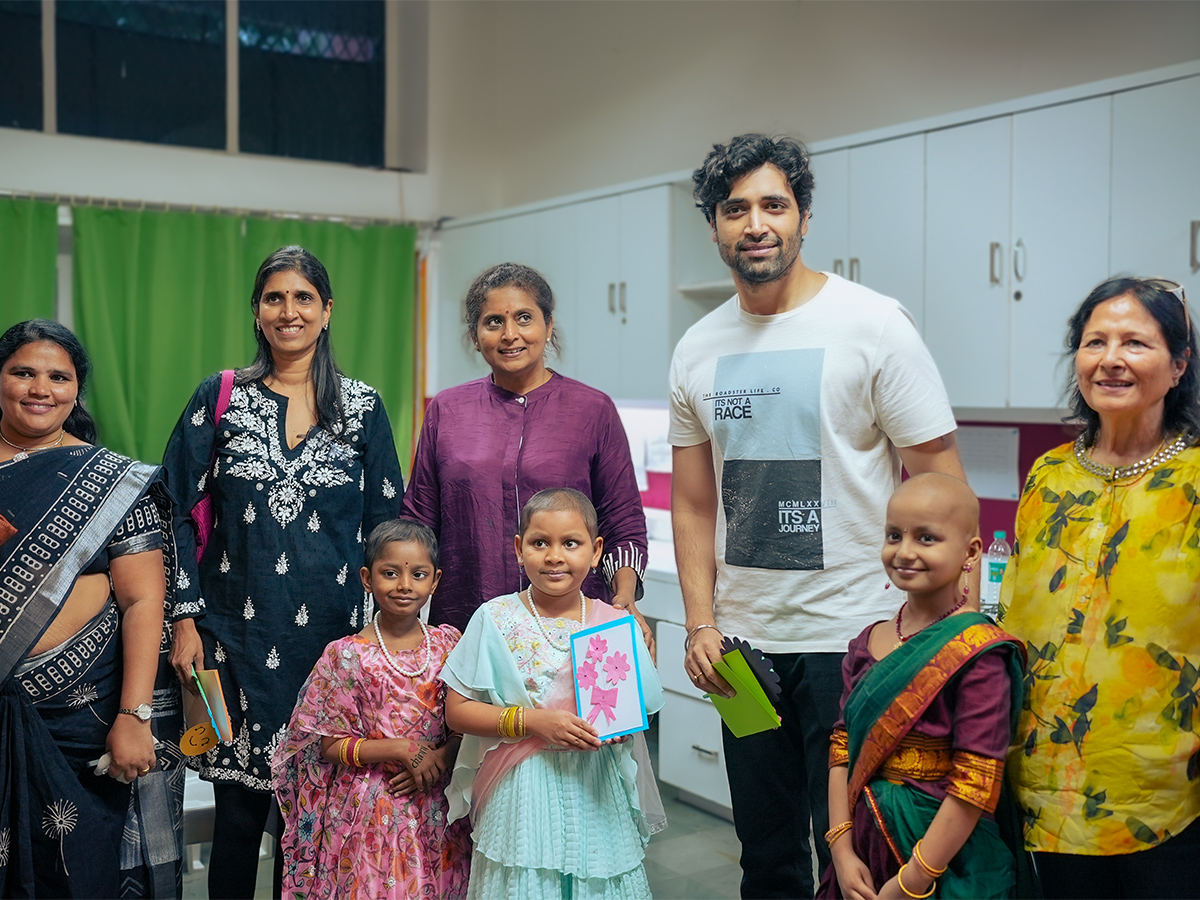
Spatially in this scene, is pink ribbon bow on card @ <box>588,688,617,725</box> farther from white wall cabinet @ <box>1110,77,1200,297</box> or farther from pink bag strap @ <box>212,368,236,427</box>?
white wall cabinet @ <box>1110,77,1200,297</box>

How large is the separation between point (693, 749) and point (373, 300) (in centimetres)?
266

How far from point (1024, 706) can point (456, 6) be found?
488 centimetres

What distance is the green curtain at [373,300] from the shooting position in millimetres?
5023

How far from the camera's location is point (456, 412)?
2.16 m

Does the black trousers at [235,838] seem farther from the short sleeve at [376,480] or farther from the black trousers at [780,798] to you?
the black trousers at [780,798]

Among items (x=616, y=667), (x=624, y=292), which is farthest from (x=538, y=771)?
(x=624, y=292)

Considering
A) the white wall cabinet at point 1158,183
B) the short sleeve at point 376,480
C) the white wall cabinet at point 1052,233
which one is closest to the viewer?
the short sleeve at point 376,480

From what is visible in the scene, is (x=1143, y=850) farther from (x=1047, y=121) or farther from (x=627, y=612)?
(x=1047, y=121)

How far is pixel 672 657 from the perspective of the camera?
371 centimetres

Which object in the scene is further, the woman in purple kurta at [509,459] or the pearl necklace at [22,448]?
the woman in purple kurta at [509,459]

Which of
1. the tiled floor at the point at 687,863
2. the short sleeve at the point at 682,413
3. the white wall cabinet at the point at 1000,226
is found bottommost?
the tiled floor at the point at 687,863

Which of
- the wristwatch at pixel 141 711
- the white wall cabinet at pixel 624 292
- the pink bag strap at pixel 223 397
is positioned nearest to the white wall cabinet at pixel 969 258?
the white wall cabinet at pixel 624 292

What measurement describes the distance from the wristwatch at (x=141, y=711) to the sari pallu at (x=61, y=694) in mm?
51

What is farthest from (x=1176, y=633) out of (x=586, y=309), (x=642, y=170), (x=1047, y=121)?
(x=642, y=170)
